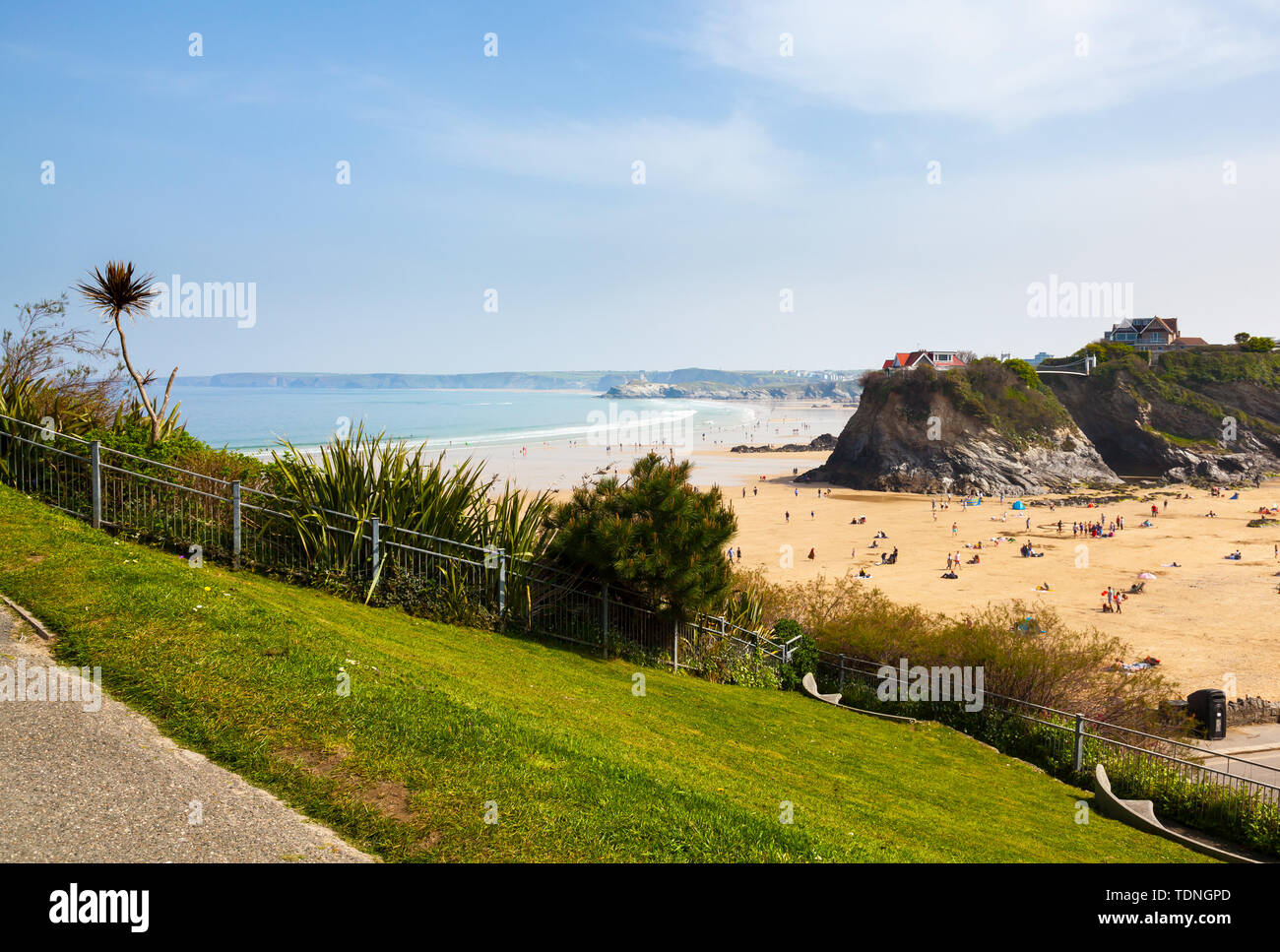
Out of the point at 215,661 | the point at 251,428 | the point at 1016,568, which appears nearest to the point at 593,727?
the point at 215,661

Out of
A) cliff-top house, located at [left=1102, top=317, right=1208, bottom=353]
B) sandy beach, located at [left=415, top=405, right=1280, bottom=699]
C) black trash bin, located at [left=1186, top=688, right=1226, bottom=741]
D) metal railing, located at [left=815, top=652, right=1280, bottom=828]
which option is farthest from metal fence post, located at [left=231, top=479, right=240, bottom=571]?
cliff-top house, located at [left=1102, top=317, right=1208, bottom=353]

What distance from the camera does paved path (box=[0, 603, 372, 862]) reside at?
5.04 m

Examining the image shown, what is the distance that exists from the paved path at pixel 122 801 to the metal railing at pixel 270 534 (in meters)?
6.19

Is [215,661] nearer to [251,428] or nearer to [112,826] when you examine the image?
[112,826]

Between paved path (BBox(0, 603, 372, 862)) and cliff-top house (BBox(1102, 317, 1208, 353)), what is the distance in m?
130

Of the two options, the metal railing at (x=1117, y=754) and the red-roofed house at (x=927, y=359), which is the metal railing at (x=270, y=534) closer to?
the metal railing at (x=1117, y=754)

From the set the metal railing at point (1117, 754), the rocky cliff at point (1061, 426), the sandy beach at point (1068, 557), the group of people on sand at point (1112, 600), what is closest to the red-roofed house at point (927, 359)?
the rocky cliff at point (1061, 426)

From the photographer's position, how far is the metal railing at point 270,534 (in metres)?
12.8

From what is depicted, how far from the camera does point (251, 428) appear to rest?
383ft

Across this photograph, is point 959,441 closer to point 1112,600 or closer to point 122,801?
point 1112,600

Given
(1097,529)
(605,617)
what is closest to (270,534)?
(605,617)

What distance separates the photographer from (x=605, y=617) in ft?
48.6
